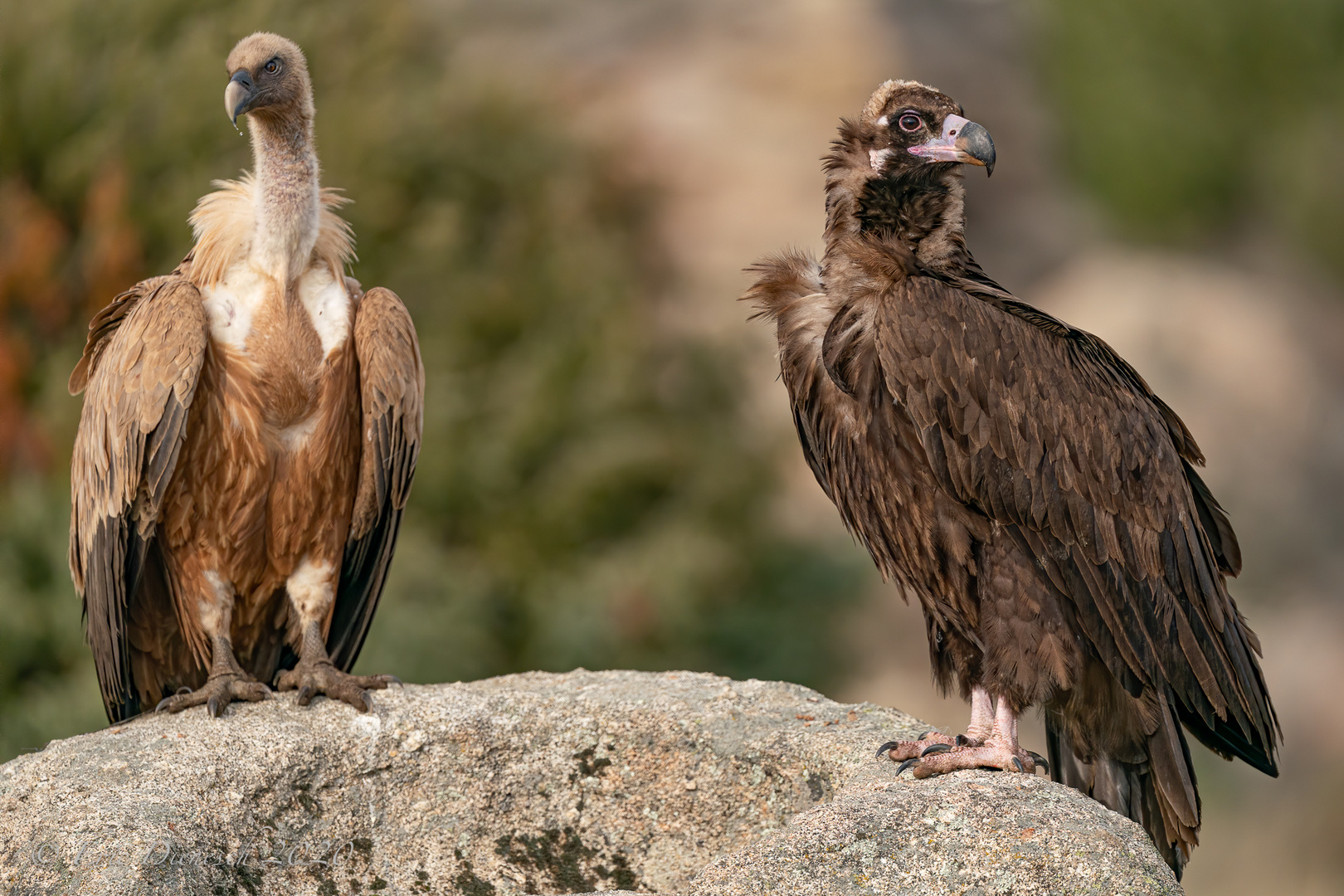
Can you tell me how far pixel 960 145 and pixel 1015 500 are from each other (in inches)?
47.8

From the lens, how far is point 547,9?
25469 millimetres

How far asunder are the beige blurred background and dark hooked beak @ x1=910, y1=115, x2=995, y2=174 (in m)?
9.03

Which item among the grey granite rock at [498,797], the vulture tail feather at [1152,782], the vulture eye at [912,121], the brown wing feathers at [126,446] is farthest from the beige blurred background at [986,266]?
the vulture eye at [912,121]

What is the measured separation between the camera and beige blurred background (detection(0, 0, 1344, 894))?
16016 mm

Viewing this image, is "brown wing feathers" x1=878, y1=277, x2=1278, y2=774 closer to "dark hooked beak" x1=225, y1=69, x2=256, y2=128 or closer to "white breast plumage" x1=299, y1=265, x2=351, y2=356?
"white breast plumage" x1=299, y1=265, x2=351, y2=356

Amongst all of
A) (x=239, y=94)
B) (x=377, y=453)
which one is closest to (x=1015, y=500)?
(x=377, y=453)

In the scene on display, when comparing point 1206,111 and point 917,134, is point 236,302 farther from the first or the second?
point 1206,111

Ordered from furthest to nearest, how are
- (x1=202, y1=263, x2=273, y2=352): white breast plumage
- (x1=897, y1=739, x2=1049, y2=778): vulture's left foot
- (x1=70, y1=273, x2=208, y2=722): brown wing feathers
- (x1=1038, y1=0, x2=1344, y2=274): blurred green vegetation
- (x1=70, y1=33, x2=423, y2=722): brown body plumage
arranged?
1. (x1=1038, y1=0, x2=1344, y2=274): blurred green vegetation
2. (x1=202, y1=263, x2=273, y2=352): white breast plumage
3. (x1=70, y1=33, x2=423, y2=722): brown body plumage
4. (x1=70, y1=273, x2=208, y2=722): brown wing feathers
5. (x1=897, y1=739, x2=1049, y2=778): vulture's left foot

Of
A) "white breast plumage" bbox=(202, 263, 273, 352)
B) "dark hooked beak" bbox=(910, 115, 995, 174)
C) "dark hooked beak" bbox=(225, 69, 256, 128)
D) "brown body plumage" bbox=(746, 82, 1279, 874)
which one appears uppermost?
"dark hooked beak" bbox=(225, 69, 256, 128)

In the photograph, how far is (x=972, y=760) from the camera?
14.9 feet

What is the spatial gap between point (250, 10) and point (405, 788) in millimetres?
11578

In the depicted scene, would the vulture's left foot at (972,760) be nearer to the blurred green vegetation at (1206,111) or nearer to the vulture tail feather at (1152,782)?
the vulture tail feather at (1152,782)

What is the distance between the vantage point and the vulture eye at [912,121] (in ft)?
16.1

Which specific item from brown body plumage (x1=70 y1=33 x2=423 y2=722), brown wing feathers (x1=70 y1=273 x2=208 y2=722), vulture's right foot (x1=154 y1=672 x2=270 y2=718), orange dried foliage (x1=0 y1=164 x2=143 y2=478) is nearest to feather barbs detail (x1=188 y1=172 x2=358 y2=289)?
brown body plumage (x1=70 y1=33 x2=423 y2=722)
